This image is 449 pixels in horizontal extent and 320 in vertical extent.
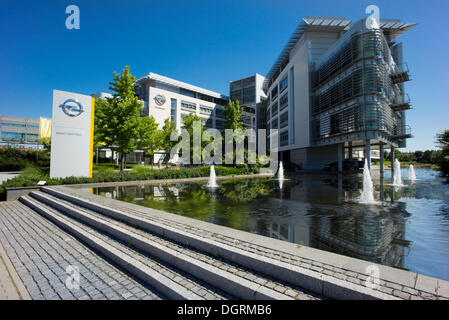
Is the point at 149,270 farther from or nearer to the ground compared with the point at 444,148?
nearer to the ground

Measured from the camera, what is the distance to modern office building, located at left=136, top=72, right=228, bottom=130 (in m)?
53.0

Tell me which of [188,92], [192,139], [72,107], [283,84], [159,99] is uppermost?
[188,92]

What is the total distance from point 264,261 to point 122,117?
21.4 metres

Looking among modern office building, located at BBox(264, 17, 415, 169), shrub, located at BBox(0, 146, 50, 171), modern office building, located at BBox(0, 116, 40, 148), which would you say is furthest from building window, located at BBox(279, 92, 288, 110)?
modern office building, located at BBox(0, 116, 40, 148)

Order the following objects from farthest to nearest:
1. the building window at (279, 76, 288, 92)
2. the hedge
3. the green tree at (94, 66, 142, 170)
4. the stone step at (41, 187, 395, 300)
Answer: the building window at (279, 76, 288, 92)
the green tree at (94, 66, 142, 170)
the hedge
the stone step at (41, 187, 395, 300)

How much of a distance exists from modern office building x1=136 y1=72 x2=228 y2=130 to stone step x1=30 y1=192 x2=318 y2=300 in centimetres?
4968

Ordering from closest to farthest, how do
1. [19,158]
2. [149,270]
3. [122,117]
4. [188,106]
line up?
[149,270] < [122,117] < [19,158] < [188,106]

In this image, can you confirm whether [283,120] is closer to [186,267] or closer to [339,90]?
[339,90]

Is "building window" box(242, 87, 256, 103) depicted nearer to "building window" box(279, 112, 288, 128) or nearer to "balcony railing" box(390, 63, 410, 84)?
"building window" box(279, 112, 288, 128)

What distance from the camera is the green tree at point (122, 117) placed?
67.5 feet

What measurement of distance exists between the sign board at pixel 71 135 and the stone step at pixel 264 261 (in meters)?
13.2

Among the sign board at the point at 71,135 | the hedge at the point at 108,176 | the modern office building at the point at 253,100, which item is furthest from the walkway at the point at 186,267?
the modern office building at the point at 253,100

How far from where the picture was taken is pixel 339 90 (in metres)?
30.0

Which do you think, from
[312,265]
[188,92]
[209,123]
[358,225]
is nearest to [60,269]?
[312,265]
